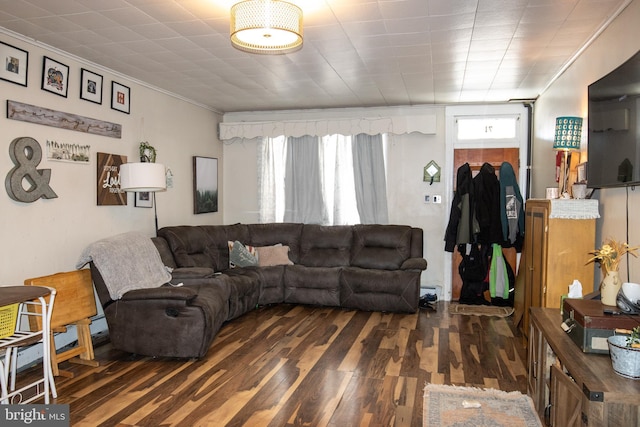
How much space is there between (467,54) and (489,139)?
223 cm

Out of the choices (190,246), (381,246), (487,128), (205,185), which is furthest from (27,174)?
(487,128)

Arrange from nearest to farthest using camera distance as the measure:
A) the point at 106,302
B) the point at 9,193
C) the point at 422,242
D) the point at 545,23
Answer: the point at 545,23
the point at 9,193
the point at 106,302
the point at 422,242

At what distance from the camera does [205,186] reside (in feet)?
20.0

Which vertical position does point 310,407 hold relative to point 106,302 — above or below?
below

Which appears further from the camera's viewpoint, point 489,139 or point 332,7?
point 489,139

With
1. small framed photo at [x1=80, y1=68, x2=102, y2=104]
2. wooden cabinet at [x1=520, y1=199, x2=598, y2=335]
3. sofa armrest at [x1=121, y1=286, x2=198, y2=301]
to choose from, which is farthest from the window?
small framed photo at [x1=80, y1=68, x2=102, y2=104]

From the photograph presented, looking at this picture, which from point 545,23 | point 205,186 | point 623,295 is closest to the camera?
point 623,295

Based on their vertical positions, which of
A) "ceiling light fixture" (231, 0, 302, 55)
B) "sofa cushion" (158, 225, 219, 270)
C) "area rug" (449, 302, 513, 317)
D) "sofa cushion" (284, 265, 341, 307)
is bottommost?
"area rug" (449, 302, 513, 317)

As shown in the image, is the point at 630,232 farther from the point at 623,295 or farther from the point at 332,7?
the point at 332,7

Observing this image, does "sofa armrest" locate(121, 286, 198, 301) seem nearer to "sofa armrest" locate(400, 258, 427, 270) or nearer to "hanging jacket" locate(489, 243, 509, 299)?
"sofa armrest" locate(400, 258, 427, 270)

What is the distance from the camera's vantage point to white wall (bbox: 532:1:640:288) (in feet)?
9.12

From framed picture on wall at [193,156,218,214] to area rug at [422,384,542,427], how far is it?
3.75 m

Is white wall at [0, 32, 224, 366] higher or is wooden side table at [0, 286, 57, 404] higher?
white wall at [0, 32, 224, 366]

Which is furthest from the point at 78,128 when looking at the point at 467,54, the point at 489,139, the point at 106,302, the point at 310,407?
the point at 489,139
